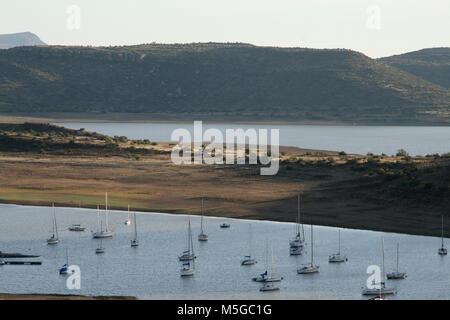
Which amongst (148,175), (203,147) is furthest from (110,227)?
(203,147)

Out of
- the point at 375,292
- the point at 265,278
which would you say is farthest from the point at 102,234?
the point at 375,292

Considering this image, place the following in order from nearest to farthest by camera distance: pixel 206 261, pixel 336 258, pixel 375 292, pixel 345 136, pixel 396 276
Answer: pixel 375 292 < pixel 396 276 < pixel 206 261 < pixel 336 258 < pixel 345 136

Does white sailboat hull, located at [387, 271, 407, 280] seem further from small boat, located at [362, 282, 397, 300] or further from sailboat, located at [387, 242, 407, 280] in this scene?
small boat, located at [362, 282, 397, 300]

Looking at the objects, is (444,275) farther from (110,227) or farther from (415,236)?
Result: (110,227)

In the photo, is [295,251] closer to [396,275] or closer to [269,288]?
[396,275]

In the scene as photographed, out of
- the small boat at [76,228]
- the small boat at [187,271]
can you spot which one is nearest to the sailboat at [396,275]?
the small boat at [187,271]

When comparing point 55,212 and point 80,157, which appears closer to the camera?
point 55,212
